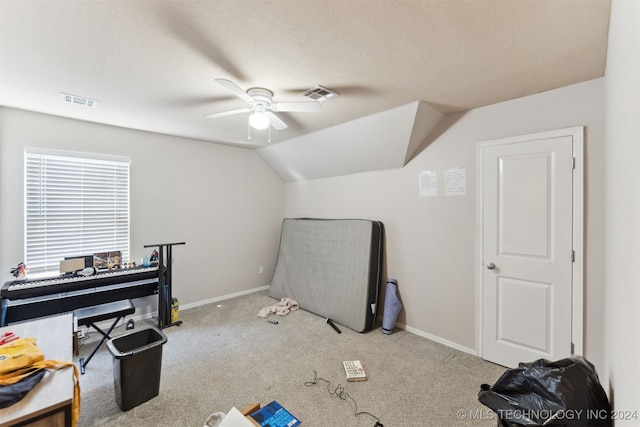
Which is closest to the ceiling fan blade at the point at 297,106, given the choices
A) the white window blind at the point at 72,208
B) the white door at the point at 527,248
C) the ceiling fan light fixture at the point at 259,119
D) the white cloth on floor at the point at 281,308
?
the ceiling fan light fixture at the point at 259,119

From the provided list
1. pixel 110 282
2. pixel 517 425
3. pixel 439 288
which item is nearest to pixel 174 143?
pixel 110 282

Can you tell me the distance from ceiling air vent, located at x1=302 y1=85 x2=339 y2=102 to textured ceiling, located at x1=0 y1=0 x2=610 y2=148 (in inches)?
2.0

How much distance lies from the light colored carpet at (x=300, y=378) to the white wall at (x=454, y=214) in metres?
0.43

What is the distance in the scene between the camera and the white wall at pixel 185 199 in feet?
9.04

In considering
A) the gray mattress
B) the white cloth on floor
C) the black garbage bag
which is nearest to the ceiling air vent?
the gray mattress

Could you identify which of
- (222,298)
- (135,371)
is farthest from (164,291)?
(135,371)

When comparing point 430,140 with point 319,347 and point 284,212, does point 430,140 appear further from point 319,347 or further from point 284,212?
point 284,212

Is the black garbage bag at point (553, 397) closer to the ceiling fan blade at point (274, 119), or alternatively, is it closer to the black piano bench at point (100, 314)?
the ceiling fan blade at point (274, 119)

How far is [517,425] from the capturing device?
3.81 feet

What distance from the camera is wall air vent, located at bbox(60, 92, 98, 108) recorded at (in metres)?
2.39

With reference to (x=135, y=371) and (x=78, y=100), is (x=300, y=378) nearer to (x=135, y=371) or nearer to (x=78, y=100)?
(x=135, y=371)

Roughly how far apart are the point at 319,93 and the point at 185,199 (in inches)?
104

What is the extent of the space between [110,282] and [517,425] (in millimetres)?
3623

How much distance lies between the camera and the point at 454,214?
9.25ft
